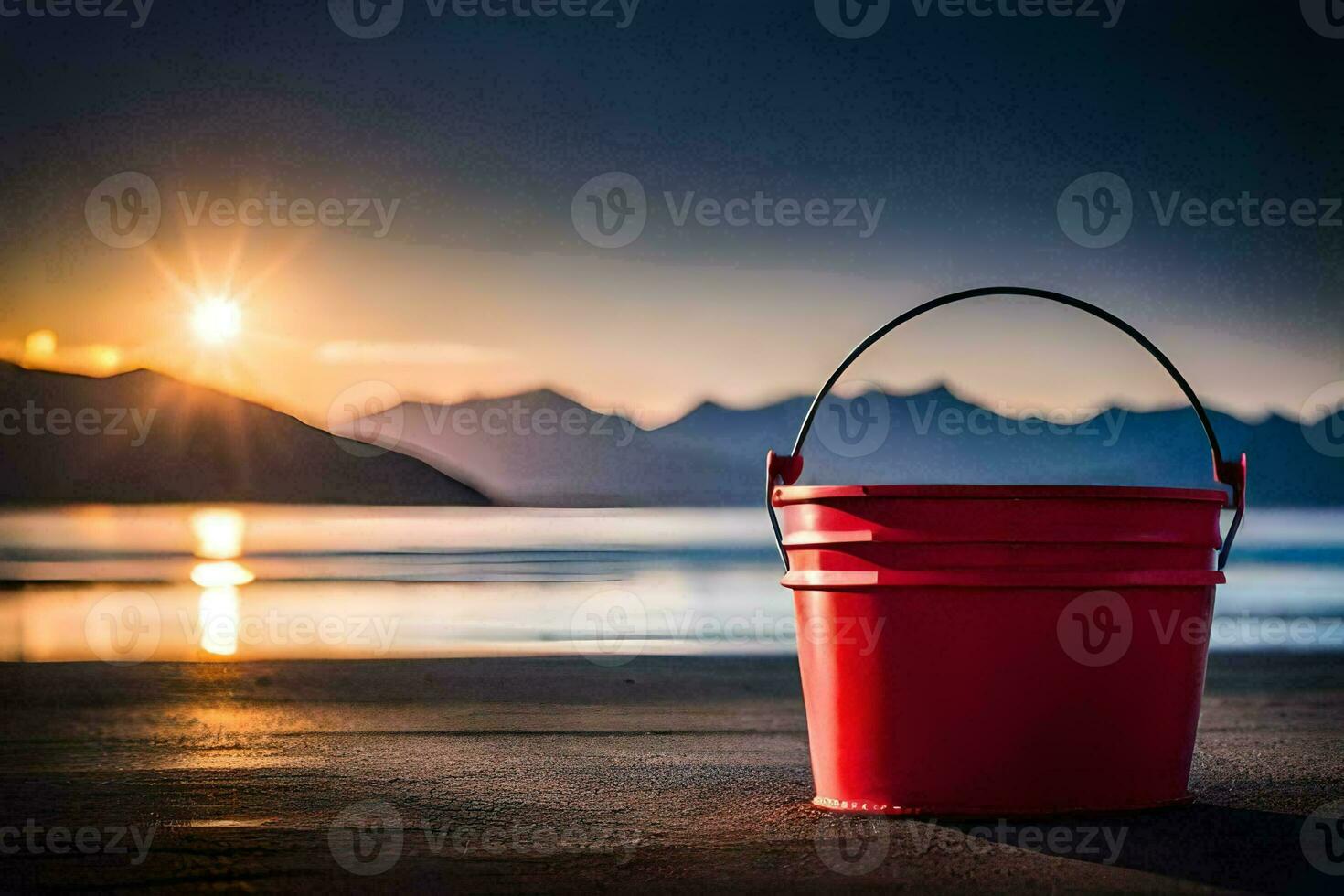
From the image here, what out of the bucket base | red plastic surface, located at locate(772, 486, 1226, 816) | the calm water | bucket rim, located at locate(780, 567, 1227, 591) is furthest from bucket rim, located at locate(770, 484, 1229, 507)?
the calm water

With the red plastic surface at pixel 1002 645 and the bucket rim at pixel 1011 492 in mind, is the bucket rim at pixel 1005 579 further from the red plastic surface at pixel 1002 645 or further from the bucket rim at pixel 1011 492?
the bucket rim at pixel 1011 492

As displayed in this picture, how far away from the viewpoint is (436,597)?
9.73 meters

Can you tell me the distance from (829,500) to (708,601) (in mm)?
6200

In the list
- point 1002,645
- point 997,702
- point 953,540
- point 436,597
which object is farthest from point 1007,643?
point 436,597

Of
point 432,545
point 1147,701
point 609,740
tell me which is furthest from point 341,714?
point 432,545

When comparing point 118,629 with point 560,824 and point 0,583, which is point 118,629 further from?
point 560,824

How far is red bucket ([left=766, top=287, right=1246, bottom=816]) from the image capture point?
10.0ft

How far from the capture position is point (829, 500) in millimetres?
3197

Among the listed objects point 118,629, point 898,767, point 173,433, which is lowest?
point 898,767

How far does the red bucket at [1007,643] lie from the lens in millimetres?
3049

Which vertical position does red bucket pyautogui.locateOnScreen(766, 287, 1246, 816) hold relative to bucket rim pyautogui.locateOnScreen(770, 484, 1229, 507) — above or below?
below

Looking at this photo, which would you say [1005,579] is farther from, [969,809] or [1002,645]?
[969,809]

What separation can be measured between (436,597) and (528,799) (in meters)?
6.46

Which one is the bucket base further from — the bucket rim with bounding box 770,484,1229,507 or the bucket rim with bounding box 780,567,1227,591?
the bucket rim with bounding box 770,484,1229,507
